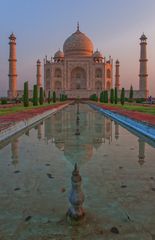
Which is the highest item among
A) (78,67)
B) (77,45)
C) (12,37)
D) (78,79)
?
(77,45)

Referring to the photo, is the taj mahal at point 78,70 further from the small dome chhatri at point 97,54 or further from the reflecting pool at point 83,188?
the reflecting pool at point 83,188

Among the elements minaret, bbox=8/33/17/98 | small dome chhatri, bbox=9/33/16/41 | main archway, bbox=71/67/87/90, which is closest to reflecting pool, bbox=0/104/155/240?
minaret, bbox=8/33/17/98

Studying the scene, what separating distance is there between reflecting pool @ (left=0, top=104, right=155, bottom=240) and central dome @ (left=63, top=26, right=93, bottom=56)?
4218 cm

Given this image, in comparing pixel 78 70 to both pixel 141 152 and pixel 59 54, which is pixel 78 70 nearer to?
pixel 59 54

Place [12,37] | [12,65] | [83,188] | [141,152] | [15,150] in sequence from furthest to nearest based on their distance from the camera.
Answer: [12,37] < [12,65] < [15,150] < [141,152] < [83,188]

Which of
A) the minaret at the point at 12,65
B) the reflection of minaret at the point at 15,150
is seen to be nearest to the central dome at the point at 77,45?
the minaret at the point at 12,65

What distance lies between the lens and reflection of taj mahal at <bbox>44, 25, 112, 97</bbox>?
1836 inches

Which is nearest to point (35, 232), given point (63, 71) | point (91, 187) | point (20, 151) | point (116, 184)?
point (91, 187)

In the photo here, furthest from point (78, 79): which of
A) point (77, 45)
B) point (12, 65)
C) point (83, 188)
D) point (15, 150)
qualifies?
point (83, 188)

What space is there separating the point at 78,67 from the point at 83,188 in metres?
45.7

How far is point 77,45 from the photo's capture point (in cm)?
4625

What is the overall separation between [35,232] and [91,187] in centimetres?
118

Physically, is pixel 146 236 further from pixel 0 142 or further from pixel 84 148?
pixel 0 142

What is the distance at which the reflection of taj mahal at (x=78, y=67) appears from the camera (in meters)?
46.6
